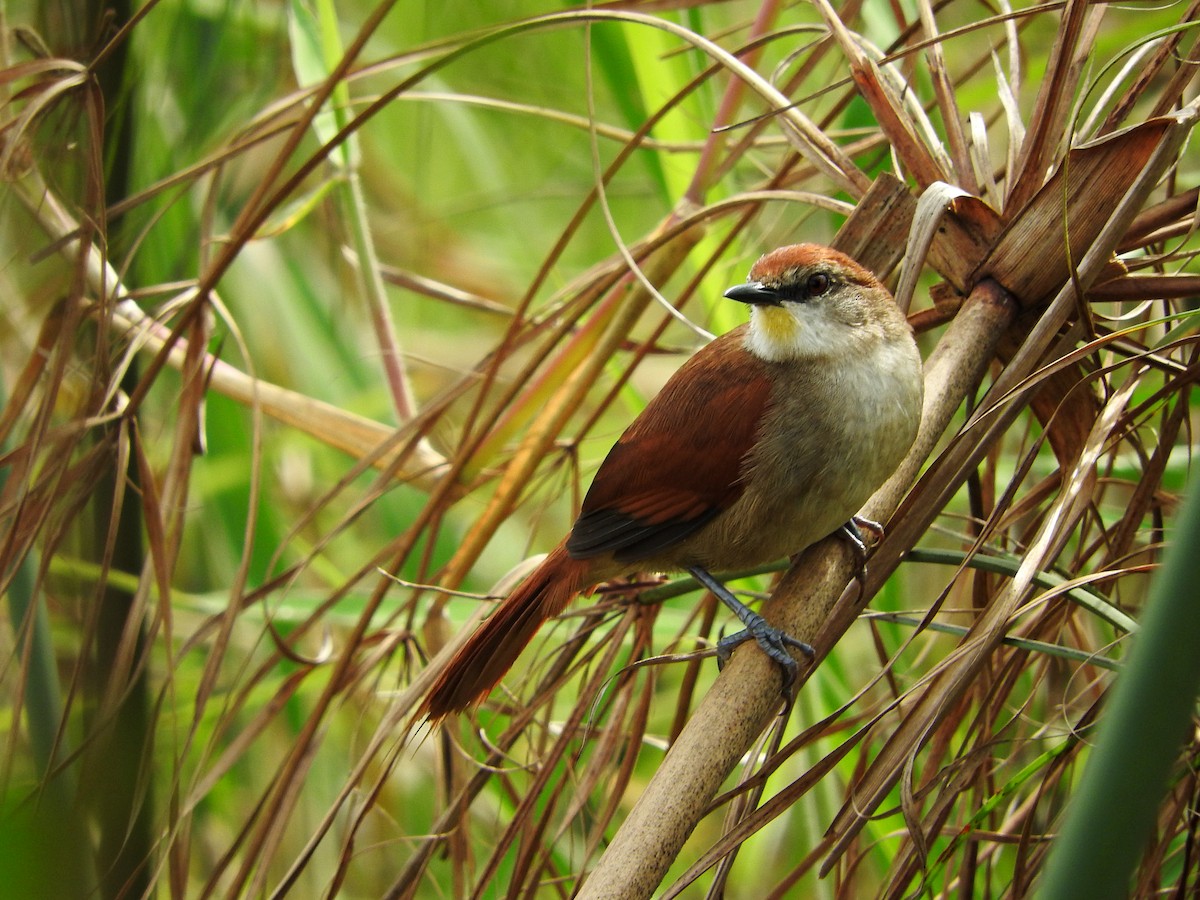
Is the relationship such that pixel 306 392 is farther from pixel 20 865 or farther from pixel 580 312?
pixel 20 865

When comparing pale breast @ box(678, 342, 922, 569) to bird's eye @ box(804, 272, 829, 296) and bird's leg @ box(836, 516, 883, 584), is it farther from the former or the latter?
bird's eye @ box(804, 272, 829, 296)

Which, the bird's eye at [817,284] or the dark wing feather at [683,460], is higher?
the bird's eye at [817,284]

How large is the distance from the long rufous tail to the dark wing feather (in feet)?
0.21

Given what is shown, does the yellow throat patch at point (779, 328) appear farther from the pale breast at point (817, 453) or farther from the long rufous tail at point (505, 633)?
the long rufous tail at point (505, 633)

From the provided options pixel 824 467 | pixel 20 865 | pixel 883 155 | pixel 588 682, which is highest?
pixel 883 155

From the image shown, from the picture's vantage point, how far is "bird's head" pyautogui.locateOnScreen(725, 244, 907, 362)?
174cm

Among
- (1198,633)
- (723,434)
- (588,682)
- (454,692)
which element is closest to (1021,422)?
(723,434)

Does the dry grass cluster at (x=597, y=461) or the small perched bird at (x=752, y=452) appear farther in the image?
the small perched bird at (x=752, y=452)

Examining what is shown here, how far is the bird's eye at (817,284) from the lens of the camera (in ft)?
5.94

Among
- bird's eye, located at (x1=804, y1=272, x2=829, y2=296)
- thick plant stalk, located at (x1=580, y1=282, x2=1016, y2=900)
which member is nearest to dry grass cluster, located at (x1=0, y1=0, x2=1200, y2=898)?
thick plant stalk, located at (x1=580, y1=282, x2=1016, y2=900)

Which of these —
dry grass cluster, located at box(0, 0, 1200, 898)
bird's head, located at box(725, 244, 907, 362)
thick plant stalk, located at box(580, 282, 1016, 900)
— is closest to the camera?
thick plant stalk, located at box(580, 282, 1016, 900)

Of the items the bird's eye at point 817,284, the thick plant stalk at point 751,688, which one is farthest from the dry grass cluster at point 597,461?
the bird's eye at point 817,284

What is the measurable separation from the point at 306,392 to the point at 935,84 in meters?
2.21

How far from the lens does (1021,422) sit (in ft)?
9.52
